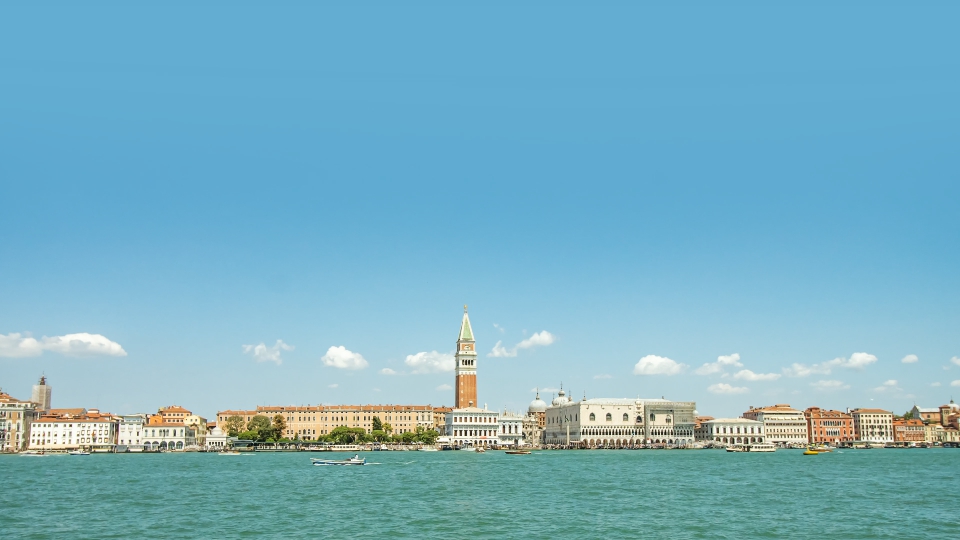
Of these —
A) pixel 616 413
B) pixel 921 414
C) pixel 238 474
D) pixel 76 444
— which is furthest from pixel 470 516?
pixel 921 414

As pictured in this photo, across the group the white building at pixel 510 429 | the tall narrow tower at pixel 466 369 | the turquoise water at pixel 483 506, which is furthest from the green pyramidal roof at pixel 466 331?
the turquoise water at pixel 483 506

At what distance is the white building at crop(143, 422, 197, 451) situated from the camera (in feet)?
307

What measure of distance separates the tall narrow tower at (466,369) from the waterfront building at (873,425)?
48.5m

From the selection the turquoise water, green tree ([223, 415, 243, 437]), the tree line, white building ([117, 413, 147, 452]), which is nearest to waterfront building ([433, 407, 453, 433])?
the tree line

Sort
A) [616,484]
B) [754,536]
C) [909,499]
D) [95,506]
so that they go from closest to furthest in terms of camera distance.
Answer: [754,536]
[95,506]
[909,499]
[616,484]

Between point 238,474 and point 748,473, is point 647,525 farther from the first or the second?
point 238,474

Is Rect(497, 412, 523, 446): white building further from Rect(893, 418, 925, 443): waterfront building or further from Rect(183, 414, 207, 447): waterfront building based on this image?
Rect(893, 418, 925, 443): waterfront building

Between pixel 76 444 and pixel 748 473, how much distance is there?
236ft

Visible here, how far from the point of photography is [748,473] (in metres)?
45.5

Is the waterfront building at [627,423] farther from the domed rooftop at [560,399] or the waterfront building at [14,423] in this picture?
the waterfront building at [14,423]

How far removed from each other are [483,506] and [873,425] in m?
98.3

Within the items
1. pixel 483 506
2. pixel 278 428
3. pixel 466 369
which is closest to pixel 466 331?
pixel 466 369

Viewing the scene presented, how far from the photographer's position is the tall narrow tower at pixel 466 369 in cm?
10856

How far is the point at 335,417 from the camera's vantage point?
11125 centimetres
